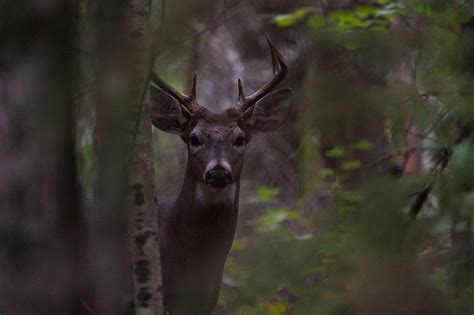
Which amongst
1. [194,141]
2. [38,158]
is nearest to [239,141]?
[194,141]

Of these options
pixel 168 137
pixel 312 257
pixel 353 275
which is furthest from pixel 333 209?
pixel 168 137

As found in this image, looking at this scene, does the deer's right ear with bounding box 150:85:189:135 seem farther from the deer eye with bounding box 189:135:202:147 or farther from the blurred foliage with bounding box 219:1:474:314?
the blurred foliage with bounding box 219:1:474:314

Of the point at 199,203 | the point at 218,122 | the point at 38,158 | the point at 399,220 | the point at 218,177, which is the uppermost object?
the point at 38,158

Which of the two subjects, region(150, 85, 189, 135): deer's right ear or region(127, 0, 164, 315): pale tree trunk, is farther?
region(150, 85, 189, 135): deer's right ear

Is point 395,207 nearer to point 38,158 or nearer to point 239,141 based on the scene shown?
point 38,158

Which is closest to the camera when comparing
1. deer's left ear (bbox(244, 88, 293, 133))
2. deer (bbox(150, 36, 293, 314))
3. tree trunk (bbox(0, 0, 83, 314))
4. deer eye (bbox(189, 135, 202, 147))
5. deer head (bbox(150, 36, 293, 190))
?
tree trunk (bbox(0, 0, 83, 314))

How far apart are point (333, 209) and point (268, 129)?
8.98 feet

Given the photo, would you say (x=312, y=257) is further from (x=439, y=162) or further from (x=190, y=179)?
(x=190, y=179)

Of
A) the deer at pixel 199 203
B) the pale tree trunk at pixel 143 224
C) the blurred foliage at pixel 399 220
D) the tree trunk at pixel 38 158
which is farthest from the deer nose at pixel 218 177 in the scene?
the tree trunk at pixel 38 158

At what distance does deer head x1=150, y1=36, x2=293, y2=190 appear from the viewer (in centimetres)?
568

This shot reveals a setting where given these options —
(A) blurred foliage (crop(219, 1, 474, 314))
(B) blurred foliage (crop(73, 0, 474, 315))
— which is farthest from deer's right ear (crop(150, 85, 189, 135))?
(A) blurred foliage (crop(219, 1, 474, 314))

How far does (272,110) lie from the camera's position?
21.5 ft

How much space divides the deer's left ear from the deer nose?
96cm

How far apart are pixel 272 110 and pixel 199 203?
1161 mm
